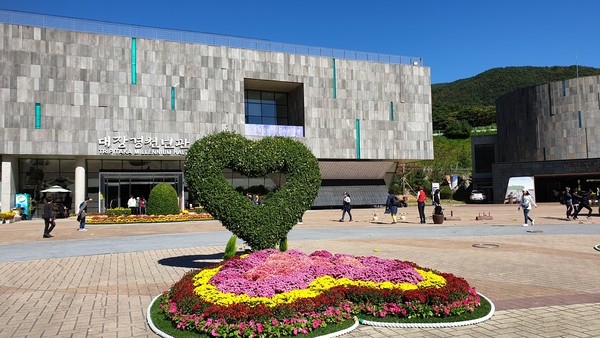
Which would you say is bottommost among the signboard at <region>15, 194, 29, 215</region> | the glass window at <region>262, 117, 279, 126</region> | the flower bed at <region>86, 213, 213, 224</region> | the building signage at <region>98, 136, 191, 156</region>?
the flower bed at <region>86, 213, 213, 224</region>

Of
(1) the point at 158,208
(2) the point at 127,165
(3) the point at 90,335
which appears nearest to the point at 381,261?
(3) the point at 90,335

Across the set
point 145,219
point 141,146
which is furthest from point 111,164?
point 145,219

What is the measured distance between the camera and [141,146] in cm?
4169

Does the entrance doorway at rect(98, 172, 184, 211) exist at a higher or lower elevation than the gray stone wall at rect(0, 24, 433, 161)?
lower

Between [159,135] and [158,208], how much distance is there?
12.0 metres

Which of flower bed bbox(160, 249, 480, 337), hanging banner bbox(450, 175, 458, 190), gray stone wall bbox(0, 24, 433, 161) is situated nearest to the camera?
flower bed bbox(160, 249, 480, 337)

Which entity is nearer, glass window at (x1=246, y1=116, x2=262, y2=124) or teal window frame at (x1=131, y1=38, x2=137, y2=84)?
teal window frame at (x1=131, y1=38, x2=137, y2=84)

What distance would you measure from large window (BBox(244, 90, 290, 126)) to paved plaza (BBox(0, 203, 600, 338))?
105 ft

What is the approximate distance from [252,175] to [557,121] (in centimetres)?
5685

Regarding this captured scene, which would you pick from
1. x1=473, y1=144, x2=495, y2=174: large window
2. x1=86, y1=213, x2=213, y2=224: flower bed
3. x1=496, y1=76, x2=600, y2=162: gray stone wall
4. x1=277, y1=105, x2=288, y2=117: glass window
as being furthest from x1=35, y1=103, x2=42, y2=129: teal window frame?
x1=473, y1=144, x2=495, y2=174: large window

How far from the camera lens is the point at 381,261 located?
27.9 feet

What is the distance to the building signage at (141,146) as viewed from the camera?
1598 inches

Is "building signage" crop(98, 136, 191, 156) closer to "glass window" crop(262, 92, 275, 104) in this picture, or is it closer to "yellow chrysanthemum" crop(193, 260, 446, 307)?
"glass window" crop(262, 92, 275, 104)

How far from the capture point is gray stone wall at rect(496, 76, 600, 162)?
54.8 m
